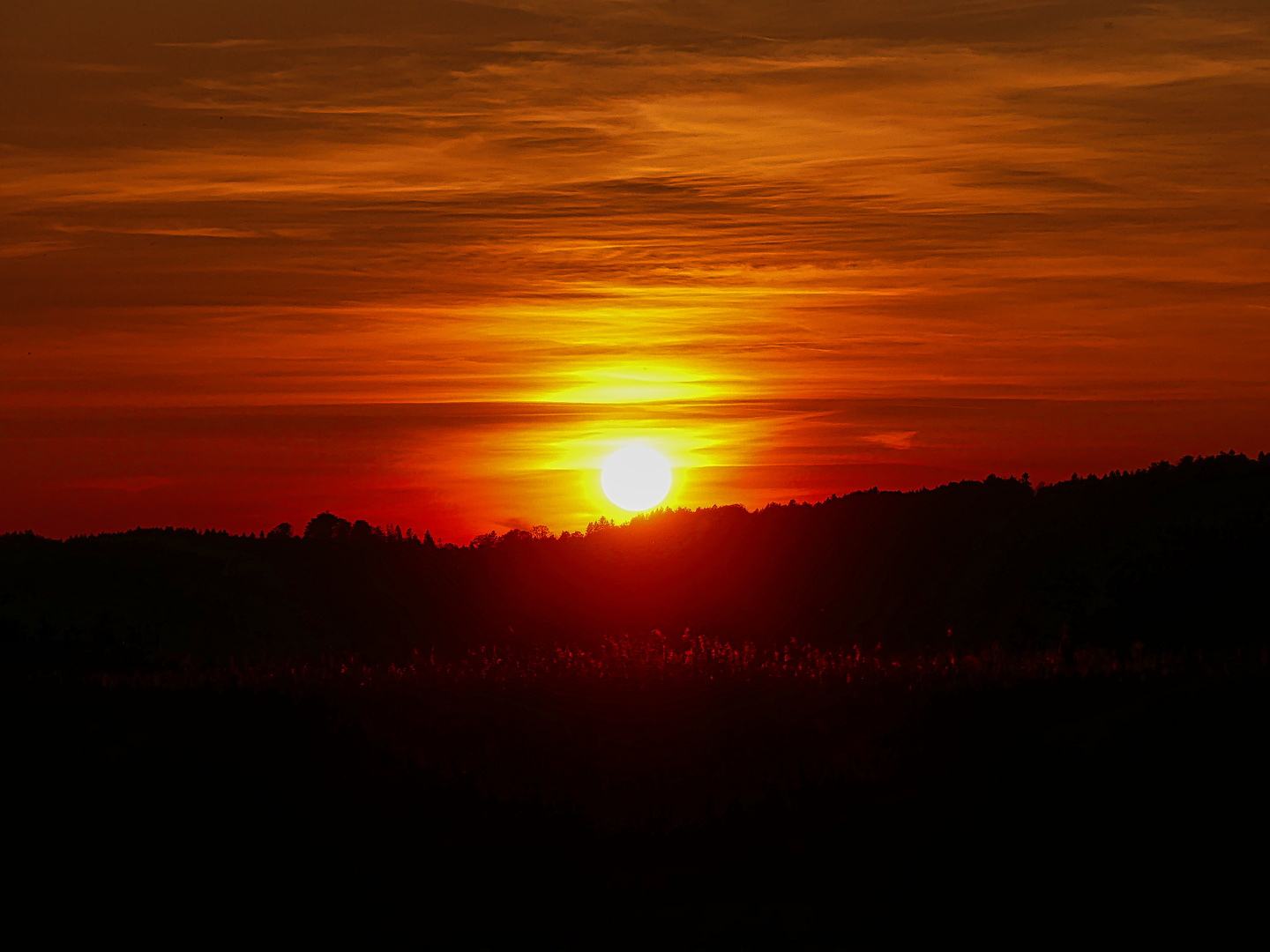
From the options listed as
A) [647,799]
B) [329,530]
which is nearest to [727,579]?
[329,530]

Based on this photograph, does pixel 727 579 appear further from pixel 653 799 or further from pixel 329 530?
pixel 653 799

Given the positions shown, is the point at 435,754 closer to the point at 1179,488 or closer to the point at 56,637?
the point at 56,637

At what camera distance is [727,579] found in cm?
3919

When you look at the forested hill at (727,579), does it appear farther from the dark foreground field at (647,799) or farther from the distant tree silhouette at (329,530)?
the dark foreground field at (647,799)

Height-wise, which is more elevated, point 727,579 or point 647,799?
point 727,579

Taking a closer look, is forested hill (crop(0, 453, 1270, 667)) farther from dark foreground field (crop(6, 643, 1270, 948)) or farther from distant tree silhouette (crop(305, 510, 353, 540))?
dark foreground field (crop(6, 643, 1270, 948))

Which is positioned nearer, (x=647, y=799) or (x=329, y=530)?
(x=647, y=799)

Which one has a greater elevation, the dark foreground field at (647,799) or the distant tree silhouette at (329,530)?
the distant tree silhouette at (329,530)

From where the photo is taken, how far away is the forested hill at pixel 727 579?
28703 millimetres

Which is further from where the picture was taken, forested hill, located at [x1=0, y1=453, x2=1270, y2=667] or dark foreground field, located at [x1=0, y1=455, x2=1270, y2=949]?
forested hill, located at [x1=0, y1=453, x2=1270, y2=667]

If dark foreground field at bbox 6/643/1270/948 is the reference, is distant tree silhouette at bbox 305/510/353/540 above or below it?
above

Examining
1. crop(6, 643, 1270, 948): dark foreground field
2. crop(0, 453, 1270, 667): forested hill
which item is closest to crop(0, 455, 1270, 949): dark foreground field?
crop(6, 643, 1270, 948): dark foreground field

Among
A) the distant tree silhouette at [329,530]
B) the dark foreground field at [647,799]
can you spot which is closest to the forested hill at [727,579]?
the distant tree silhouette at [329,530]

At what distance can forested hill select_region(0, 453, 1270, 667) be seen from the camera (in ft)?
94.2
